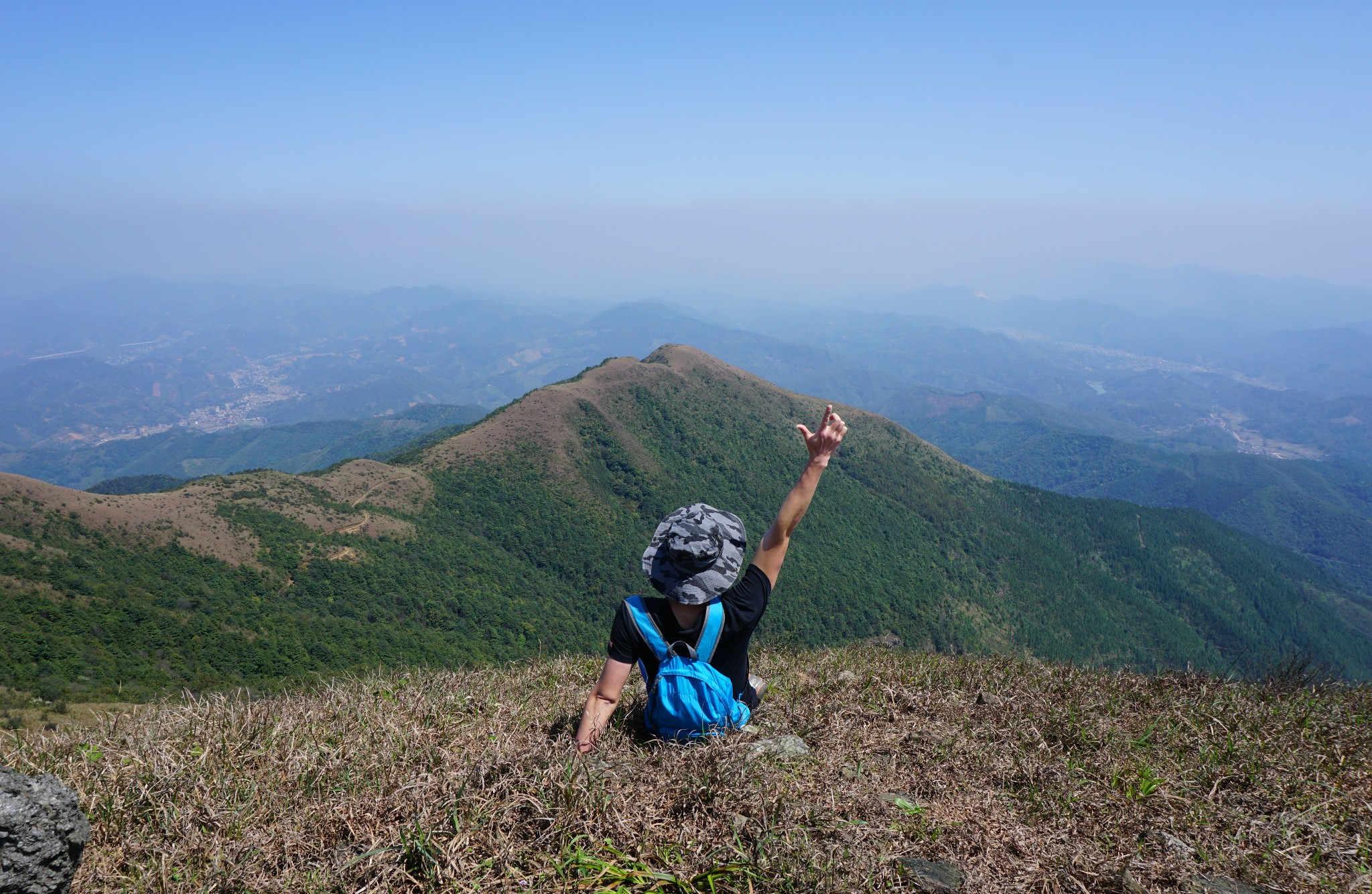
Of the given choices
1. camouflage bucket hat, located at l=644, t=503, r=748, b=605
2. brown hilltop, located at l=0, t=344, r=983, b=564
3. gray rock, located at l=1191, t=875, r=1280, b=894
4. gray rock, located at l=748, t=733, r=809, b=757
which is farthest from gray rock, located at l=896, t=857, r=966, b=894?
brown hilltop, located at l=0, t=344, r=983, b=564

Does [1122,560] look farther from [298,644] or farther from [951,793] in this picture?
[951,793]

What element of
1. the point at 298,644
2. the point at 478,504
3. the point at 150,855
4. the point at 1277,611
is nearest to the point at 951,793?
the point at 150,855

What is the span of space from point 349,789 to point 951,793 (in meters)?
3.04

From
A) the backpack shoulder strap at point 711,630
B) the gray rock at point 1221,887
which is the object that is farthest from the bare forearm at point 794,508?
the gray rock at point 1221,887

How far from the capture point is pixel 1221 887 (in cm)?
257

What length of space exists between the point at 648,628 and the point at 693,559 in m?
0.49

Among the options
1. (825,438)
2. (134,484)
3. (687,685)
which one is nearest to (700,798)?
(687,685)

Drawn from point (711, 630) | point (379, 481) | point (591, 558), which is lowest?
point (591, 558)

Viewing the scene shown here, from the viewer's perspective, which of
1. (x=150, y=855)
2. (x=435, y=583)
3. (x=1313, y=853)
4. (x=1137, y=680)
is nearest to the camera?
(x=150, y=855)

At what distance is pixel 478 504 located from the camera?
59.6 m

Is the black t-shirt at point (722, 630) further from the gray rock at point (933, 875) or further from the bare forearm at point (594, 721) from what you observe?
the gray rock at point (933, 875)

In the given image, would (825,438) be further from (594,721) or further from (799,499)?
(594,721)

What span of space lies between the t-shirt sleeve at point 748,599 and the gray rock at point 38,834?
277 cm

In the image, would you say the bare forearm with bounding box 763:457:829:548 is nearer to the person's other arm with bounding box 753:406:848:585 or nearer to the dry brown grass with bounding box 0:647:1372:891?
the person's other arm with bounding box 753:406:848:585
